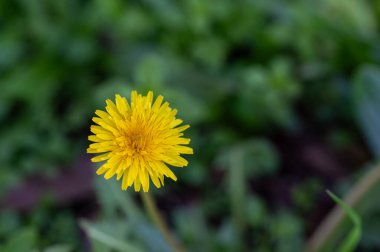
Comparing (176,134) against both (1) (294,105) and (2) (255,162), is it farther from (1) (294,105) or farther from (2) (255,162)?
(1) (294,105)

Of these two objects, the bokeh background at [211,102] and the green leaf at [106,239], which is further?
the bokeh background at [211,102]

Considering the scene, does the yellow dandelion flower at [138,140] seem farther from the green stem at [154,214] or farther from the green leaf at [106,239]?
the green leaf at [106,239]

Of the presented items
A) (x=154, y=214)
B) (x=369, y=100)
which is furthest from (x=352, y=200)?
(x=154, y=214)

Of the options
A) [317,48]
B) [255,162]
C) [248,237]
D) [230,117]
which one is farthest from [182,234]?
[317,48]

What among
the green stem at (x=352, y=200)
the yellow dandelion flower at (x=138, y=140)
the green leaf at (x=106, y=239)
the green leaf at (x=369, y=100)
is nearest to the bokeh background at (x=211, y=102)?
the green leaf at (x=369, y=100)

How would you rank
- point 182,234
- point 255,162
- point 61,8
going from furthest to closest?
point 61,8 → point 255,162 → point 182,234

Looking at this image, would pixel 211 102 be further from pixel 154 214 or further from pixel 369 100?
pixel 154 214
